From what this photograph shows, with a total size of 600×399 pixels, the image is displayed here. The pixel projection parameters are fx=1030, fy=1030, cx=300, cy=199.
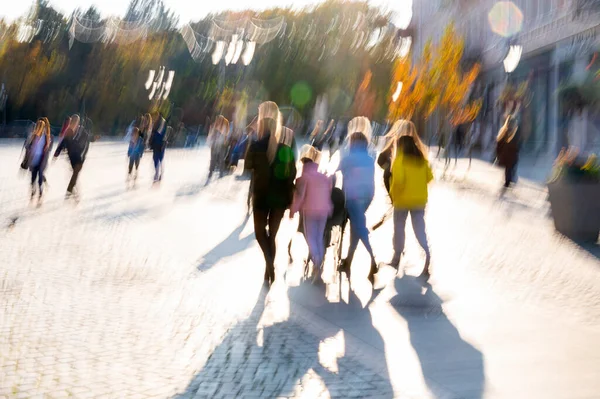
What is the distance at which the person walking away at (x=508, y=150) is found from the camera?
2192 centimetres

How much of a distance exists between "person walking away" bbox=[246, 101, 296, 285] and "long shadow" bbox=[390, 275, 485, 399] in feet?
4.48

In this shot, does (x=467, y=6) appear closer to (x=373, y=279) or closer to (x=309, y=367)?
(x=373, y=279)

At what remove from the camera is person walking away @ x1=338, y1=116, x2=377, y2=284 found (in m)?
9.84

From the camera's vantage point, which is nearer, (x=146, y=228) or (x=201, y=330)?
(x=201, y=330)

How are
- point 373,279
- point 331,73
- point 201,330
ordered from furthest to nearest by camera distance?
point 331,73, point 373,279, point 201,330

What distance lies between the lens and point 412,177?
33.8 feet

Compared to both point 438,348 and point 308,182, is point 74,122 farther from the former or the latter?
point 438,348

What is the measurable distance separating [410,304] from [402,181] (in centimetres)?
180

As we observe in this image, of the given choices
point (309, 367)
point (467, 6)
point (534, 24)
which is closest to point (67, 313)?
point (309, 367)

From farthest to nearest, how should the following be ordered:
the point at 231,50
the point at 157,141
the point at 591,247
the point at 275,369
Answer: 1. the point at 231,50
2. the point at 157,141
3. the point at 591,247
4. the point at 275,369

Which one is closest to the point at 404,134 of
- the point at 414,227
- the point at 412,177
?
the point at 412,177

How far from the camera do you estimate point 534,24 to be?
38.4 meters

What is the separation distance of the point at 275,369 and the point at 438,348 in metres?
1.24

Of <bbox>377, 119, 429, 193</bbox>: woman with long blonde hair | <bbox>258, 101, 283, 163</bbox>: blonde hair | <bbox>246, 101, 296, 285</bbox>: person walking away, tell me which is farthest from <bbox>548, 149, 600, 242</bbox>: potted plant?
<bbox>258, 101, 283, 163</bbox>: blonde hair
